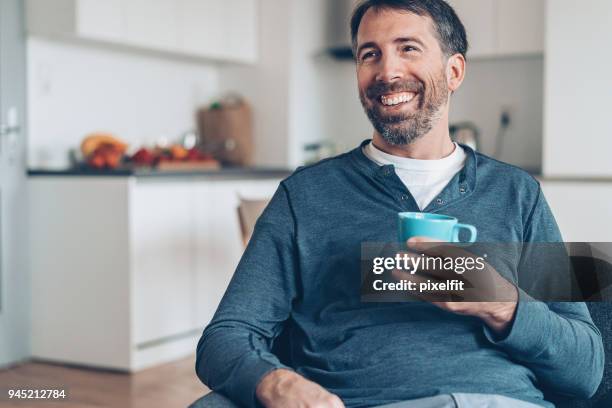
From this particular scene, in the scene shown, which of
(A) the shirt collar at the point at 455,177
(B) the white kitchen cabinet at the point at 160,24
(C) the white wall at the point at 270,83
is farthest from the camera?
(C) the white wall at the point at 270,83

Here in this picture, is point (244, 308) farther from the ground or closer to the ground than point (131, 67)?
closer to the ground

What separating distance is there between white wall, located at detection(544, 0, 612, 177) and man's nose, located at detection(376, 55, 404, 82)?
Result: 2885mm

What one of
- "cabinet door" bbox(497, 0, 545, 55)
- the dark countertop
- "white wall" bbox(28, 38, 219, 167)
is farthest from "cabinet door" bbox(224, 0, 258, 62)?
"cabinet door" bbox(497, 0, 545, 55)

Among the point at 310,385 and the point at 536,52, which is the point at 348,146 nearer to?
the point at 536,52

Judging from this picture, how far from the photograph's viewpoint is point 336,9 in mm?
5246

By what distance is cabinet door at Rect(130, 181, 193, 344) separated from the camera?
362 cm

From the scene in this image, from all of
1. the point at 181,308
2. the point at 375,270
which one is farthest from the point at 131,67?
the point at 375,270

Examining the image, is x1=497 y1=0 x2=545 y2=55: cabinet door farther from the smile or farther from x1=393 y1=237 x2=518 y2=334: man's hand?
x1=393 y1=237 x2=518 y2=334: man's hand

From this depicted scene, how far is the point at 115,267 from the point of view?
3.60m

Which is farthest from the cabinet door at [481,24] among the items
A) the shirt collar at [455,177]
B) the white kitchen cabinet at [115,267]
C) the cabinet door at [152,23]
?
the shirt collar at [455,177]

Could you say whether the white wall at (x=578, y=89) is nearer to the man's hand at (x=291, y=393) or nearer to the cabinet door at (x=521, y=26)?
the cabinet door at (x=521, y=26)

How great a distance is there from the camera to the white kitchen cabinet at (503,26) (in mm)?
4430

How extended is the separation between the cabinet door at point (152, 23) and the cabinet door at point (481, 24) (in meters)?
1.53

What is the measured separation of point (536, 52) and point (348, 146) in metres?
1.47
